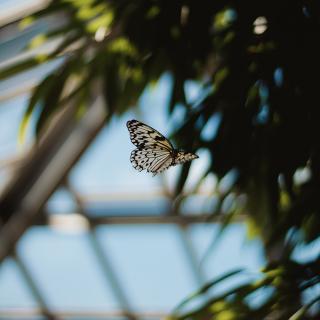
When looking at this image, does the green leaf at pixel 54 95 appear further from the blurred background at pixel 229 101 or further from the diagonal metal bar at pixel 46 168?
the diagonal metal bar at pixel 46 168

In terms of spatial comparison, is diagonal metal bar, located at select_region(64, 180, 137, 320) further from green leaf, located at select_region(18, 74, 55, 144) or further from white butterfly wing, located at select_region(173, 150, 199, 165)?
white butterfly wing, located at select_region(173, 150, 199, 165)

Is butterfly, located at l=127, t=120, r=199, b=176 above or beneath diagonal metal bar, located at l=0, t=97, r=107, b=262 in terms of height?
beneath

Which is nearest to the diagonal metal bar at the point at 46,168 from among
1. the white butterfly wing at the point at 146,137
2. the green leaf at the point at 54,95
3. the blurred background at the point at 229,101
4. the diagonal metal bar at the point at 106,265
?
the diagonal metal bar at the point at 106,265

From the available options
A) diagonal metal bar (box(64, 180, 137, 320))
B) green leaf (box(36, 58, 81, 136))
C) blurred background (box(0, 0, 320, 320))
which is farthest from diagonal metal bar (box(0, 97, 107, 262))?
green leaf (box(36, 58, 81, 136))

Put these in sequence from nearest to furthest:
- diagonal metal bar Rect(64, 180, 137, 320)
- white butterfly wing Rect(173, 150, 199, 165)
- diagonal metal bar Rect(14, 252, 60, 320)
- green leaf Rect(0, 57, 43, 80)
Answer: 1. white butterfly wing Rect(173, 150, 199, 165)
2. green leaf Rect(0, 57, 43, 80)
3. diagonal metal bar Rect(64, 180, 137, 320)
4. diagonal metal bar Rect(14, 252, 60, 320)

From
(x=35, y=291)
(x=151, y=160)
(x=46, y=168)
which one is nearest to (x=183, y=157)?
(x=151, y=160)

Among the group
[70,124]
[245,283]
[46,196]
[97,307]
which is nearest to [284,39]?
[245,283]

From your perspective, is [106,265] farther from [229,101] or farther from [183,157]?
[183,157]

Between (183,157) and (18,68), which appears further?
(18,68)
